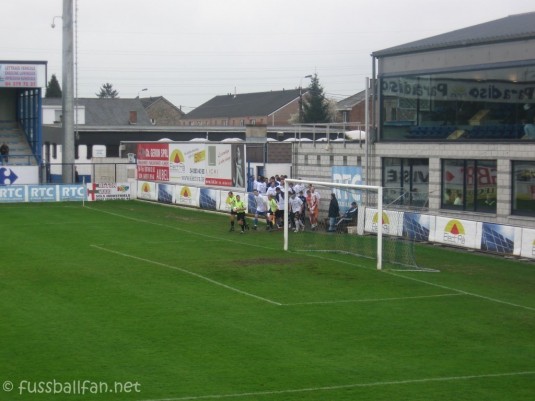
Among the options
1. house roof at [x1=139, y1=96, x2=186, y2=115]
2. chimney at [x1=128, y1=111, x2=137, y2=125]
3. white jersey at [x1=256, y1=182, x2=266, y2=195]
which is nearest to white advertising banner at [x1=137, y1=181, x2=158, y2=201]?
white jersey at [x1=256, y1=182, x2=266, y2=195]

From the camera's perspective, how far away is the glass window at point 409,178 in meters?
37.6

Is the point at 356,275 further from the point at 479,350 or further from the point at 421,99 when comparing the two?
the point at 421,99

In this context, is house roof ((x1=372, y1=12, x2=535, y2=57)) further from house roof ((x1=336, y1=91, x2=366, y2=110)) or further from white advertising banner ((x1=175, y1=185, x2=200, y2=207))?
house roof ((x1=336, y1=91, x2=366, y2=110))

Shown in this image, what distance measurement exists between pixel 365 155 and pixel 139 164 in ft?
68.1

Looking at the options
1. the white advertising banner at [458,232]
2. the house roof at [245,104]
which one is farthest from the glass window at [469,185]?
the house roof at [245,104]

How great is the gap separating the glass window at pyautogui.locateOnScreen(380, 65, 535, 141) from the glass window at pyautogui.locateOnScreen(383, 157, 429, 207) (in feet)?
3.56

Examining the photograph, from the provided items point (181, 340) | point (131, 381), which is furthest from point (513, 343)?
point (131, 381)

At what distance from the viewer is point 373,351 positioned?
16609 mm

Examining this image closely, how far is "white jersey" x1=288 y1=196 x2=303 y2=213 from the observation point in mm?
35750

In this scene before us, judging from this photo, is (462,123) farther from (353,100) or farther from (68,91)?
(353,100)

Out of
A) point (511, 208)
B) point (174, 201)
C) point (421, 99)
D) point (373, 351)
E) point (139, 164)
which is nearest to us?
point (373, 351)

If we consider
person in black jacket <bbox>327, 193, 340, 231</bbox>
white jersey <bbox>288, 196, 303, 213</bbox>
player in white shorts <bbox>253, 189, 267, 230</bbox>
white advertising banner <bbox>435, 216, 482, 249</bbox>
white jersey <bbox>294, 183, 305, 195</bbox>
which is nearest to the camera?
white advertising banner <bbox>435, 216, 482, 249</bbox>

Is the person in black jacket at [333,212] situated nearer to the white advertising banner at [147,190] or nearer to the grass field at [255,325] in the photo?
the grass field at [255,325]

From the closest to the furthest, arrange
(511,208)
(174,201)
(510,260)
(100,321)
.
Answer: (100,321)
(510,260)
(511,208)
(174,201)
